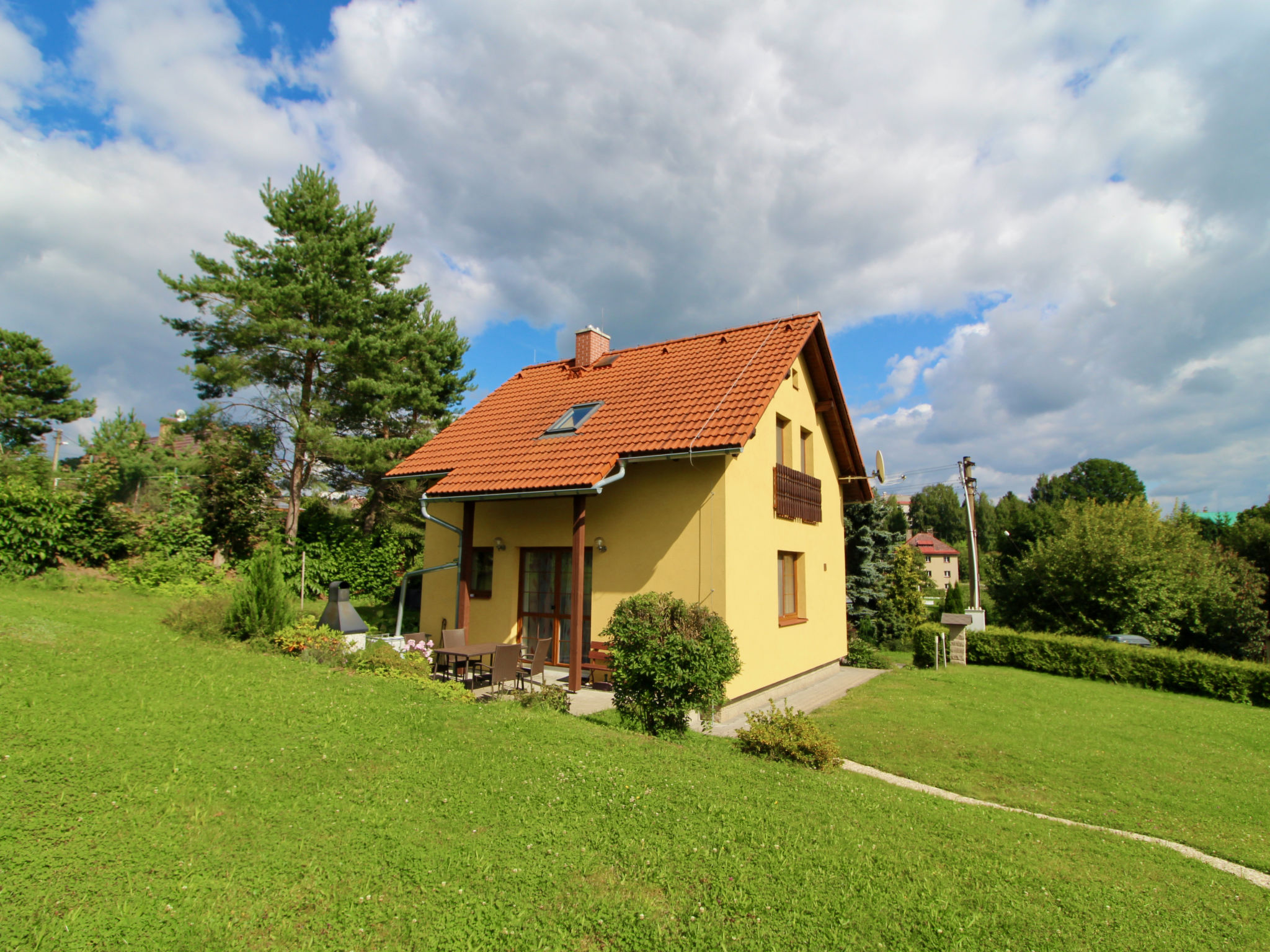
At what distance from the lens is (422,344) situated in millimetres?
23484

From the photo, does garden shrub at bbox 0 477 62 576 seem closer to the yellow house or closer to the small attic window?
the yellow house

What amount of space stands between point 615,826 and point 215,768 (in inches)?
123

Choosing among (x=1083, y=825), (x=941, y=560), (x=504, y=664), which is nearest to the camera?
(x=1083, y=825)

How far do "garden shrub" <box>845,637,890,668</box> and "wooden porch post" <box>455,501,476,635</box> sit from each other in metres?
10.4

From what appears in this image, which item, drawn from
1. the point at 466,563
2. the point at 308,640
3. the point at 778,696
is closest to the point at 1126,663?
the point at 778,696

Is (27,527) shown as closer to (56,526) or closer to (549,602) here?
(56,526)

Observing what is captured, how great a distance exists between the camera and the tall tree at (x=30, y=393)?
30.8m

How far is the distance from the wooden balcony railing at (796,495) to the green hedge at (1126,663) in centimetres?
860

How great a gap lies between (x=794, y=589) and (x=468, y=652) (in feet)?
24.1

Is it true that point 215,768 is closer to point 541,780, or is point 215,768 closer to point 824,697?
point 541,780

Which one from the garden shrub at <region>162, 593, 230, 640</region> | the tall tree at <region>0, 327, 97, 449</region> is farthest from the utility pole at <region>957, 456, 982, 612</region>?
the tall tree at <region>0, 327, 97, 449</region>

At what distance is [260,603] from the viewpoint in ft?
34.6

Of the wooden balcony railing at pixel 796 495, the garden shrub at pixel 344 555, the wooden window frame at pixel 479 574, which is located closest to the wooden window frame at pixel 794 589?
the wooden balcony railing at pixel 796 495

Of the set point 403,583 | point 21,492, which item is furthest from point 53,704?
point 21,492
